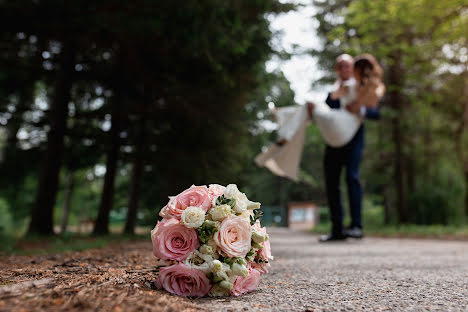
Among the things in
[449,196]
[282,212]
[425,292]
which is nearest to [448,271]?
[425,292]

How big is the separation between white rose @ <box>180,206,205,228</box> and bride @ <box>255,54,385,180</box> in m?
4.13

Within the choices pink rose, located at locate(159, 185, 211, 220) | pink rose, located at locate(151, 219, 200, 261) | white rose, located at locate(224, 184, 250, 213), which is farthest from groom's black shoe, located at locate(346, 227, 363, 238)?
pink rose, located at locate(151, 219, 200, 261)

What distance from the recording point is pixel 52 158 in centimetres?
714

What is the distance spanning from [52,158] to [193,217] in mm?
6020

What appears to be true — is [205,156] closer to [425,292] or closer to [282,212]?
[425,292]

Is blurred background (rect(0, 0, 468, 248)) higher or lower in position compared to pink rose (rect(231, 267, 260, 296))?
higher

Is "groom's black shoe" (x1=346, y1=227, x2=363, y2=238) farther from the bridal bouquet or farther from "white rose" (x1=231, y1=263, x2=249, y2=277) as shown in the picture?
"white rose" (x1=231, y1=263, x2=249, y2=277)

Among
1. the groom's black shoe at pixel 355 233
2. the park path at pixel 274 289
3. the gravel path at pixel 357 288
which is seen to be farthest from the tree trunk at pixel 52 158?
the groom's black shoe at pixel 355 233

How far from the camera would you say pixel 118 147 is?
27.0 ft

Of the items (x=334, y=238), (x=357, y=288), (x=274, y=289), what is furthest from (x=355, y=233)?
(x=274, y=289)

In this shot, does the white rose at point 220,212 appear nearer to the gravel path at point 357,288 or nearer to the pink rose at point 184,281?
the pink rose at point 184,281

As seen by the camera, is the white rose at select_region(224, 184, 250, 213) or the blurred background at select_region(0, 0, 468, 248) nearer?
the white rose at select_region(224, 184, 250, 213)

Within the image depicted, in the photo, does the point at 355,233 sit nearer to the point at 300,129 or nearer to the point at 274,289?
the point at 300,129

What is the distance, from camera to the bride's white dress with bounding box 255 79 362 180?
5.88m
